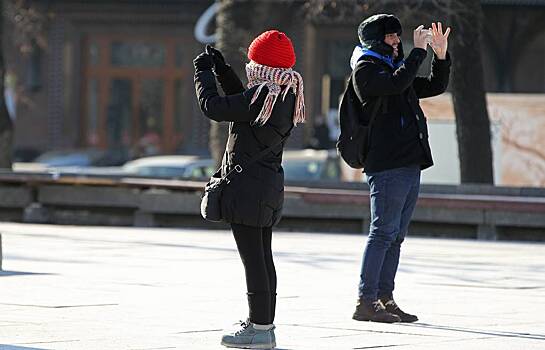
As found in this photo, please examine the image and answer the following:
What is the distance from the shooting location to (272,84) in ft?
25.2

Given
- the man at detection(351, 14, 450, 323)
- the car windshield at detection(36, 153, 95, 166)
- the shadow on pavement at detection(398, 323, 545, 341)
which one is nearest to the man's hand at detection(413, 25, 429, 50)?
the man at detection(351, 14, 450, 323)

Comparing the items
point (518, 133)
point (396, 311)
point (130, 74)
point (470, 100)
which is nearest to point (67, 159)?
point (130, 74)

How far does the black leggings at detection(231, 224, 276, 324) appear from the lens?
25.2 ft

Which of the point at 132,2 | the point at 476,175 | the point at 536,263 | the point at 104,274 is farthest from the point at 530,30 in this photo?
the point at 104,274

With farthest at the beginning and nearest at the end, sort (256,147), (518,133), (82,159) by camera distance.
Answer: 1. (82,159)
2. (518,133)
3. (256,147)

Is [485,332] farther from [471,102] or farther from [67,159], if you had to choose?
[67,159]

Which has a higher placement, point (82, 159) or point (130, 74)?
point (130, 74)

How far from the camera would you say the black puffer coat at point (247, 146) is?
7555mm

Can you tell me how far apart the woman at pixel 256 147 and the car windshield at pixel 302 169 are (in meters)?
14.3

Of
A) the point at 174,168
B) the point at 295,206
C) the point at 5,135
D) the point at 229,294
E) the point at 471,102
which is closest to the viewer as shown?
the point at 229,294

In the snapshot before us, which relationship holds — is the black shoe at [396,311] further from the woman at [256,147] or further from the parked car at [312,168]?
the parked car at [312,168]

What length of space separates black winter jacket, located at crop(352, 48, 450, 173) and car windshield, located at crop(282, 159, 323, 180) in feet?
42.9

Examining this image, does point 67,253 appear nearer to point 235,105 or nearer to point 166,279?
point 166,279

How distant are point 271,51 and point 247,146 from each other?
1.72 feet
